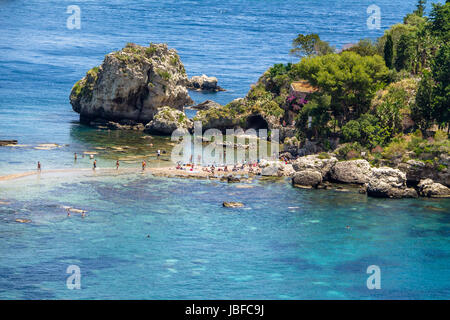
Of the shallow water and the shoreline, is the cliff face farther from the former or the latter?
the shallow water

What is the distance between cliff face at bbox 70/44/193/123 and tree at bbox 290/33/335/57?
25.9m

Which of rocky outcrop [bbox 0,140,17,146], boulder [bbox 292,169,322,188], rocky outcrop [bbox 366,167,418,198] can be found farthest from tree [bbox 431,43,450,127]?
rocky outcrop [bbox 0,140,17,146]

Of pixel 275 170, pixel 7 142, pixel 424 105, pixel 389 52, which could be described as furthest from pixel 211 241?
pixel 389 52

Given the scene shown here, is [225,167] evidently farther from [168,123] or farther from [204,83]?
[204,83]

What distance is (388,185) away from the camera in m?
92.3

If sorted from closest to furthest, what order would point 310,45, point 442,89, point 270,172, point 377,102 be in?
point 442,89 < point 270,172 < point 377,102 < point 310,45

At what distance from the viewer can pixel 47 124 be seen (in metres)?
133

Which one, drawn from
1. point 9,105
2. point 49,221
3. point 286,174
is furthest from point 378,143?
point 9,105

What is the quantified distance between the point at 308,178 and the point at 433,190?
17.0 metres

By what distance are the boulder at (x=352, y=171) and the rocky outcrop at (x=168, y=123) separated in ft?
118

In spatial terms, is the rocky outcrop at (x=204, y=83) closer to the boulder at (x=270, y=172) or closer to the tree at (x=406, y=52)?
the tree at (x=406, y=52)

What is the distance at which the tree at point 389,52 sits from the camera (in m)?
116

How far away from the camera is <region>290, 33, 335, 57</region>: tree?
138 m
